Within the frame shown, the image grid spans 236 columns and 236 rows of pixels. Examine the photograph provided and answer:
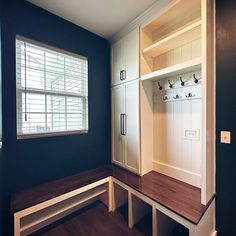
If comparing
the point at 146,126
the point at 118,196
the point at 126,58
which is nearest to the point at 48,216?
the point at 118,196

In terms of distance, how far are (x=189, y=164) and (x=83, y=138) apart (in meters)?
1.51

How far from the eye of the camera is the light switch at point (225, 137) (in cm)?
139

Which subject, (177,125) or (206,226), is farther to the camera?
(177,125)

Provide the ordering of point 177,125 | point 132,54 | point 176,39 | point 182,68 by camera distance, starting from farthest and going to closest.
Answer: point 132,54
point 177,125
point 176,39
point 182,68

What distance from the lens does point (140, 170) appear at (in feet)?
6.55

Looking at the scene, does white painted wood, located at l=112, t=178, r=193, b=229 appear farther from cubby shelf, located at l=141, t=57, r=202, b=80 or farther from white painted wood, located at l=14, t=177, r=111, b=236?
cubby shelf, located at l=141, t=57, r=202, b=80

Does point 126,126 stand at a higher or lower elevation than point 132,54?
lower

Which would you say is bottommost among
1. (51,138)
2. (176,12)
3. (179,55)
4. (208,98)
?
(51,138)

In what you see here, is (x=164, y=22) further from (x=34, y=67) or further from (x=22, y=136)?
(x=22, y=136)

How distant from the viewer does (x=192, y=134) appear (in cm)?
171

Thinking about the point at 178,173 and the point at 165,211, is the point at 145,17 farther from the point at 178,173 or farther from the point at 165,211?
the point at 165,211

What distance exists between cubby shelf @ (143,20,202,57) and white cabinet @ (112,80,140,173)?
47cm

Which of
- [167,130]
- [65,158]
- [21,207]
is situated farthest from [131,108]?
[21,207]

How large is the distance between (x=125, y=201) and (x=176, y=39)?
237cm
